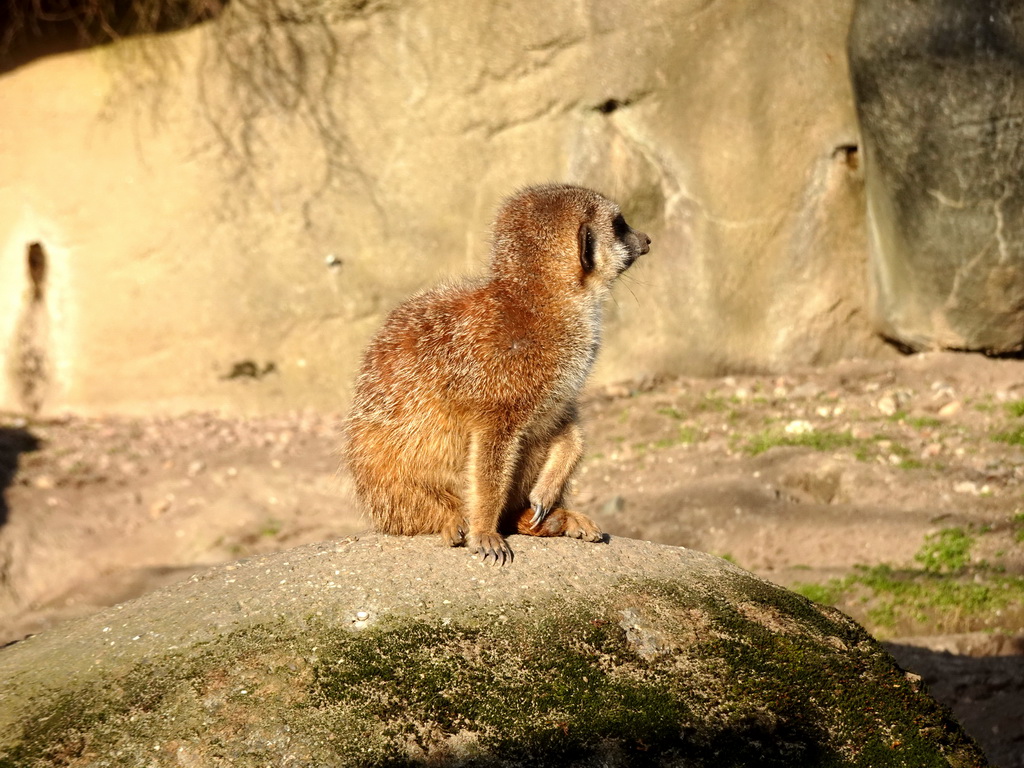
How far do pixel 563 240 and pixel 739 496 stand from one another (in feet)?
10.1

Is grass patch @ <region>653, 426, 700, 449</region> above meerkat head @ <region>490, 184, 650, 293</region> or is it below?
below

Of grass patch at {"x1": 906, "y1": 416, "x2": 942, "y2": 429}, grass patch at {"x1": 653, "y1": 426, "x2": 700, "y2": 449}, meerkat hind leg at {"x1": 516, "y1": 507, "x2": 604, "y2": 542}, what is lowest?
grass patch at {"x1": 653, "y1": 426, "x2": 700, "y2": 449}

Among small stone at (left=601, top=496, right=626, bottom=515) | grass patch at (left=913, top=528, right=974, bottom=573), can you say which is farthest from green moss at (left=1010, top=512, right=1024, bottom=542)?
small stone at (left=601, top=496, right=626, bottom=515)

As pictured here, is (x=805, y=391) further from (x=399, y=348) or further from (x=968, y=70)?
(x=399, y=348)

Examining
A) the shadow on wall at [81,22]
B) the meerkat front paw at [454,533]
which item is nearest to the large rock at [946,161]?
the shadow on wall at [81,22]

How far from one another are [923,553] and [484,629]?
3416mm

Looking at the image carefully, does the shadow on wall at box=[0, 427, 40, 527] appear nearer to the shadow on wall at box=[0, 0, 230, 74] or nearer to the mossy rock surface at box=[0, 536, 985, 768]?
the shadow on wall at box=[0, 0, 230, 74]

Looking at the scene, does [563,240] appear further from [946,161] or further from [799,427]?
[946,161]

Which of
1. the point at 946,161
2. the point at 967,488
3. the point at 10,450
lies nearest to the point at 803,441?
the point at 967,488

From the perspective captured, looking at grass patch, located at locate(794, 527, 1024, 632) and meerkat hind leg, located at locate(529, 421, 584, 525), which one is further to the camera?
grass patch, located at locate(794, 527, 1024, 632)

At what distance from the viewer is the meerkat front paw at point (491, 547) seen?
3572mm

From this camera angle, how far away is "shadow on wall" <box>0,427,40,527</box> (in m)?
7.60

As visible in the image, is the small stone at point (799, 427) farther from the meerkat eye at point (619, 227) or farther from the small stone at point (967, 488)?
the meerkat eye at point (619, 227)

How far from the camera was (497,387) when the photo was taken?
378cm
